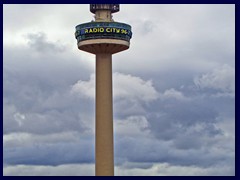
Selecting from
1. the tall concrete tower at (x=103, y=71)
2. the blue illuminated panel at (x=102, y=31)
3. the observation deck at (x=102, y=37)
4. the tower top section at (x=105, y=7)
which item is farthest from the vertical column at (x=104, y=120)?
the tower top section at (x=105, y=7)

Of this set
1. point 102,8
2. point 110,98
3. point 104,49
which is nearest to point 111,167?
point 110,98

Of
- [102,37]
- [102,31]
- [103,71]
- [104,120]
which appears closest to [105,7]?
[102,31]

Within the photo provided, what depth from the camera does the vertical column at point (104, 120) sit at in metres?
147

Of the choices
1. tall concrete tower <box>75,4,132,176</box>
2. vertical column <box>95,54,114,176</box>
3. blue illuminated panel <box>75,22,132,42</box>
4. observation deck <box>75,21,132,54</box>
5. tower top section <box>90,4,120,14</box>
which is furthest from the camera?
tower top section <box>90,4,120,14</box>

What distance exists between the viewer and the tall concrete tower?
484ft

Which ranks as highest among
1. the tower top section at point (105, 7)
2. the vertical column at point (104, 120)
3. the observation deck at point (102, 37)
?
the tower top section at point (105, 7)

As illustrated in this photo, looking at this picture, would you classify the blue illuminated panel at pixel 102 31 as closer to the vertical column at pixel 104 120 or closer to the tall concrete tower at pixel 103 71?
the tall concrete tower at pixel 103 71

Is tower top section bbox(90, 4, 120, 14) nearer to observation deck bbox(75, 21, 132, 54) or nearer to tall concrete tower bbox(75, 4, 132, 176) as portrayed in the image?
tall concrete tower bbox(75, 4, 132, 176)

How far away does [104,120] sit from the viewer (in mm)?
147875

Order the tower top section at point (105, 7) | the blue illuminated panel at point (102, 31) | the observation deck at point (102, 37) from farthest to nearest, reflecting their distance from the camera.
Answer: the tower top section at point (105, 7)
the blue illuminated panel at point (102, 31)
the observation deck at point (102, 37)

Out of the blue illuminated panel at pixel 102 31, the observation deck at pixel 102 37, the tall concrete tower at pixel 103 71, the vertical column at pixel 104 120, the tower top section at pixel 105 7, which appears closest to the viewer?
the vertical column at pixel 104 120

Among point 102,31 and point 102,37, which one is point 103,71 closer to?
point 102,37

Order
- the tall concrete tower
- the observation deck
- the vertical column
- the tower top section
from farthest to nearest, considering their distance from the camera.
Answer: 1. the tower top section
2. the observation deck
3. the tall concrete tower
4. the vertical column

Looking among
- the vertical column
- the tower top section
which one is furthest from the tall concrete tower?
the tower top section
